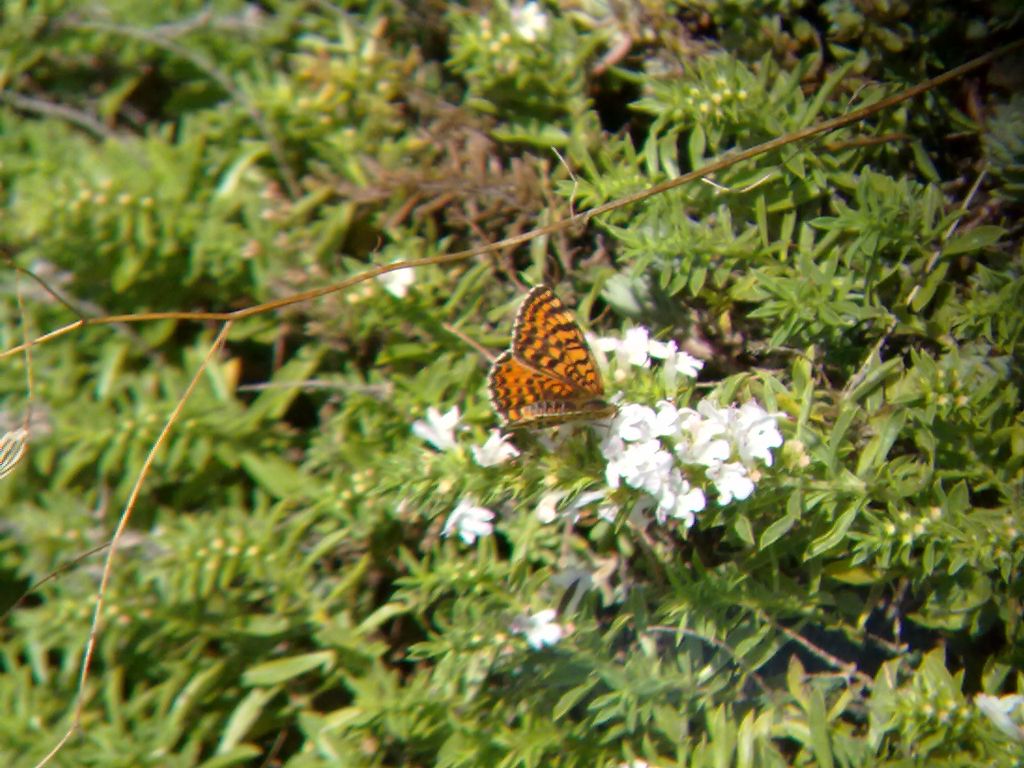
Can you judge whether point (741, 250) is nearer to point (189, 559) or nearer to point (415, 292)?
point (415, 292)

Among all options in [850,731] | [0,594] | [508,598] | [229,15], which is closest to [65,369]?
[0,594]

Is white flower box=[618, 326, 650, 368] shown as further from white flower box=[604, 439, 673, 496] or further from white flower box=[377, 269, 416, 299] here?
white flower box=[377, 269, 416, 299]

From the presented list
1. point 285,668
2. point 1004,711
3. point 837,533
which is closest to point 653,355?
point 837,533

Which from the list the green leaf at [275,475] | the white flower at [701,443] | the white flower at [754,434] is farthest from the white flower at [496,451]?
the green leaf at [275,475]

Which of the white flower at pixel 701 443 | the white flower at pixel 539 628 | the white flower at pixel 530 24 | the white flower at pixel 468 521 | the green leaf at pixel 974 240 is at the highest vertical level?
the white flower at pixel 530 24

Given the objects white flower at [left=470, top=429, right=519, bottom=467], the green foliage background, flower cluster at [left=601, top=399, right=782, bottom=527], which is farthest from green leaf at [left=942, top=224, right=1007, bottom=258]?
white flower at [left=470, top=429, right=519, bottom=467]

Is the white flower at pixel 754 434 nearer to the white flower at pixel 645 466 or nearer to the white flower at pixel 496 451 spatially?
the white flower at pixel 645 466

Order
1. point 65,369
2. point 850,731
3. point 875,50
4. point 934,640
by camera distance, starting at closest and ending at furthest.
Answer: point 850,731, point 934,640, point 875,50, point 65,369
